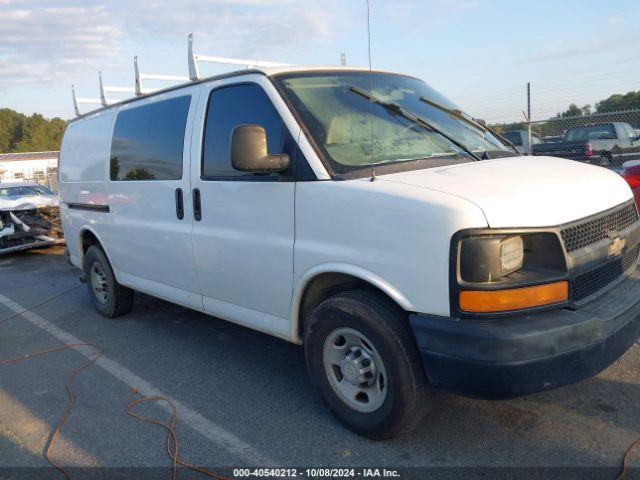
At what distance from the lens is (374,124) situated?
357 cm

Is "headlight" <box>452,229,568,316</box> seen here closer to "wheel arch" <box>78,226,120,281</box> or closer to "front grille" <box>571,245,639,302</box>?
"front grille" <box>571,245,639,302</box>

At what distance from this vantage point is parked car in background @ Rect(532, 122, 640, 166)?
11.0 m

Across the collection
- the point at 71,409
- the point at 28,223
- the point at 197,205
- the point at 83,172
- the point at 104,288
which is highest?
the point at 83,172

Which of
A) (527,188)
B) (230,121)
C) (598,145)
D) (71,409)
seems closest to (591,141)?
(598,145)

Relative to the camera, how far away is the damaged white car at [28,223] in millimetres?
11016

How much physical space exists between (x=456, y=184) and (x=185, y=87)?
2.53 meters

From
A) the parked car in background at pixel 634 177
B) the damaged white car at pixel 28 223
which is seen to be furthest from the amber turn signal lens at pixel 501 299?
the damaged white car at pixel 28 223

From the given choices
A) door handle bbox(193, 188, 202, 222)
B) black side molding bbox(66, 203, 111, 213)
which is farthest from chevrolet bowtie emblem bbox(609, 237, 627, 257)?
black side molding bbox(66, 203, 111, 213)

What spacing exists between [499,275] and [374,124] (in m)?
1.37

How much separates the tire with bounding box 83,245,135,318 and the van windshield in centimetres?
321

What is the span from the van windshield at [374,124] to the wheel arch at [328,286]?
0.58 m

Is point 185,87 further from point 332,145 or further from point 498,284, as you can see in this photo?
point 498,284

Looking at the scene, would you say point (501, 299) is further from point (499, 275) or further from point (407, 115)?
point (407, 115)

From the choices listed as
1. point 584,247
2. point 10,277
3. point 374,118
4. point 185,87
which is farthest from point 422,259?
point 10,277
